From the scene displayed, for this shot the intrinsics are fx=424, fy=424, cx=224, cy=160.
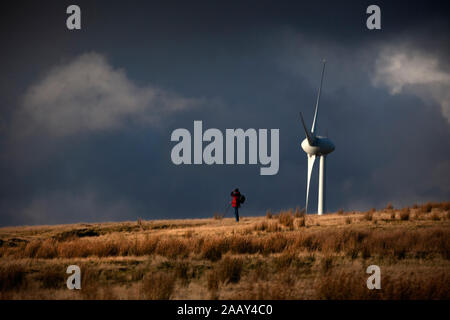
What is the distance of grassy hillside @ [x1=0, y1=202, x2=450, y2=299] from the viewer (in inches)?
464

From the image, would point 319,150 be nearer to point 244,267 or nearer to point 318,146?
point 318,146

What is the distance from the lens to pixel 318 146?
51531mm

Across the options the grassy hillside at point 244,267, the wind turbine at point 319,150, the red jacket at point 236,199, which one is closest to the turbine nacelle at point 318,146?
the wind turbine at point 319,150

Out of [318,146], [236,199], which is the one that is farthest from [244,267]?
[318,146]

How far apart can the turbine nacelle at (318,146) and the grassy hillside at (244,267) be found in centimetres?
2628

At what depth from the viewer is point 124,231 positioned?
3197 cm

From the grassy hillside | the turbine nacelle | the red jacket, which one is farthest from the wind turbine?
the grassy hillside

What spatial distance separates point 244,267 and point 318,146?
3782 centimetres

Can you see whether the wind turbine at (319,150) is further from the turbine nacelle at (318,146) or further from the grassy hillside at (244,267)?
the grassy hillside at (244,267)

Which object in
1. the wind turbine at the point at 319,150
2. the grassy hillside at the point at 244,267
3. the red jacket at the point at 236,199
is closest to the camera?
the grassy hillside at the point at 244,267

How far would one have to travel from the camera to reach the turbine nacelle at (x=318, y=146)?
51531 mm

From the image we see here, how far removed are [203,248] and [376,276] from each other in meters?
8.26

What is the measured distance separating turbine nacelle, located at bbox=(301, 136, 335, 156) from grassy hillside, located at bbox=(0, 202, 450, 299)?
2628 cm

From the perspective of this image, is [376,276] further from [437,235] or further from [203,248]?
[437,235]
